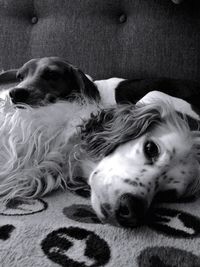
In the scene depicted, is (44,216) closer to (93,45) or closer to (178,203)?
(178,203)

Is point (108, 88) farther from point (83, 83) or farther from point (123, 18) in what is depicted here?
point (123, 18)

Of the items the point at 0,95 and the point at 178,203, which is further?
the point at 0,95

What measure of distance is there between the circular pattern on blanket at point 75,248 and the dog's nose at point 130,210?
4.0 inches

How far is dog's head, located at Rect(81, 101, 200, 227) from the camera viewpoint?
95cm

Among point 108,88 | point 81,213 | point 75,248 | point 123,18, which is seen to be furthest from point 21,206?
point 123,18

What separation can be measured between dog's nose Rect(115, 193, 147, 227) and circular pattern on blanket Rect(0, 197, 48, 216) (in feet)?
0.65

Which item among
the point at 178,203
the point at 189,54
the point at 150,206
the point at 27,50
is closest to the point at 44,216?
the point at 150,206

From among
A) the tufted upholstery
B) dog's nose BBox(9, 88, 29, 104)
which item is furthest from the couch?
dog's nose BBox(9, 88, 29, 104)

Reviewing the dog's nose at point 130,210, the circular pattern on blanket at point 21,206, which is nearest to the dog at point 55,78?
the circular pattern on blanket at point 21,206

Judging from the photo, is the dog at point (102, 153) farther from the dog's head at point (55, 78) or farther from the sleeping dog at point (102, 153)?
the dog's head at point (55, 78)

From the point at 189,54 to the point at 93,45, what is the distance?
0.50 meters

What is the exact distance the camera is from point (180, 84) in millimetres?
1909

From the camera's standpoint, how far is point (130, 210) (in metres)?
0.91

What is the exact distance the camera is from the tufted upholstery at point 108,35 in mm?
1857
